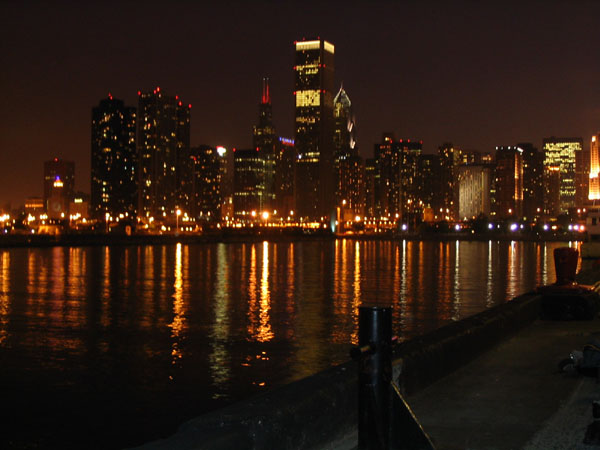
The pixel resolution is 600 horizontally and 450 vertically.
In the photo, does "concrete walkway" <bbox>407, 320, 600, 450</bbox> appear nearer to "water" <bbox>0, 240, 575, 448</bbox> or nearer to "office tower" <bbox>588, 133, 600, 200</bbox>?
"water" <bbox>0, 240, 575, 448</bbox>

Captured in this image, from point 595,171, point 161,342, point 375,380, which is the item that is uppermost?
point 595,171

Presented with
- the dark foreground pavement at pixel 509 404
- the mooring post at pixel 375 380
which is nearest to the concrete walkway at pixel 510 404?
the dark foreground pavement at pixel 509 404

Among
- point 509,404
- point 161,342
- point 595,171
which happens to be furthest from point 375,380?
point 595,171

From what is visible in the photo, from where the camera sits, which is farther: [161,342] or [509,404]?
[161,342]

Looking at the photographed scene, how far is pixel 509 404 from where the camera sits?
25.0 ft

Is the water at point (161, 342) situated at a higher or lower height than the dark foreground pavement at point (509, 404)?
lower

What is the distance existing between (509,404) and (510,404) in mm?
10

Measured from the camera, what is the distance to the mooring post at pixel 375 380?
17.4 ft

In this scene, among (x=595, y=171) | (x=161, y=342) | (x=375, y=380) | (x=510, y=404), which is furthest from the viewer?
(x=595, y=171)

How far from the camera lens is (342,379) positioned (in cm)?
667

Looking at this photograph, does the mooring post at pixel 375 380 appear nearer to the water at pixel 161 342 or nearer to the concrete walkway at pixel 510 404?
the concrete walkway at pixel 510 404

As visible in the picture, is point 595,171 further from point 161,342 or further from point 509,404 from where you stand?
point 509,404

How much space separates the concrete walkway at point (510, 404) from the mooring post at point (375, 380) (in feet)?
3.38

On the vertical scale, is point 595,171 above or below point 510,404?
above
